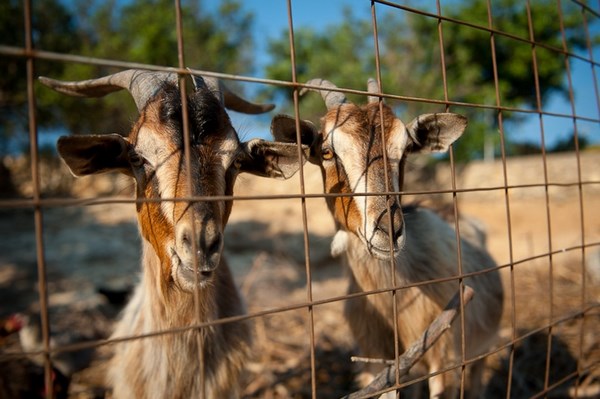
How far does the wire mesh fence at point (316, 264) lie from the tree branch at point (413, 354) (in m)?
0.02

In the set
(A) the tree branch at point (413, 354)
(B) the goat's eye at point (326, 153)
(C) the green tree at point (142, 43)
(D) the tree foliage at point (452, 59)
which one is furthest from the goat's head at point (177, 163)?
(D) the tree foliage at point (452, 59)

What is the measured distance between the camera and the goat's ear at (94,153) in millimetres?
1771

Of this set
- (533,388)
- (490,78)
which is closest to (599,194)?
(490,78)

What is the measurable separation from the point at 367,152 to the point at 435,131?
→ 61cm

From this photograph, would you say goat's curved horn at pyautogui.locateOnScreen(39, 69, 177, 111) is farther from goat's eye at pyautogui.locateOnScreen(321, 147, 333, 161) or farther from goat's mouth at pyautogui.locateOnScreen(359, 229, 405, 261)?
goat's mouth at pyautogui.locateOnScreen(359, 229, 405, 261)

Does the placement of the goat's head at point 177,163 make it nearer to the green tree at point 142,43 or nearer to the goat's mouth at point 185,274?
the goat's mouth at point 185,274

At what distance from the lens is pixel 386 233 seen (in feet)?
6.91

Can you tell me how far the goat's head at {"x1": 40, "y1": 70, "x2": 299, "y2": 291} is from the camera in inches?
68.9

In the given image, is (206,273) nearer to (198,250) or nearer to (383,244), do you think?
(198,250)

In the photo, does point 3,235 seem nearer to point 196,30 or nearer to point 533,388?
point 533,388

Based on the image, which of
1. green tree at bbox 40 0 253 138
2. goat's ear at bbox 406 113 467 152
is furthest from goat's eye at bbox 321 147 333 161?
green tree at bbox 40 0 253 138

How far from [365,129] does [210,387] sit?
180cm

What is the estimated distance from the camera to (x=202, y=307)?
218cm

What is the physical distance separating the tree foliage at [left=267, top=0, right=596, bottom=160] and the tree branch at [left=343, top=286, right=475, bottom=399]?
14110mm
